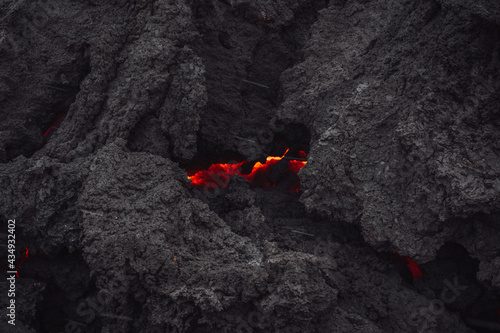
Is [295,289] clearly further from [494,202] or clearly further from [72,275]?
[72,275]

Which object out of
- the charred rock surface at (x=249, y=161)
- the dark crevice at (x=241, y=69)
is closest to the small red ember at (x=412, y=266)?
the charred rock surface at (x=249, y=161)

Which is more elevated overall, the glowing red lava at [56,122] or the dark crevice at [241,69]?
the dark crevice at [241,69]

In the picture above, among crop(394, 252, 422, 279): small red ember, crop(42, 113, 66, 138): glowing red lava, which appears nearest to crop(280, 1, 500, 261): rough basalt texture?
crop(394, 252, 422, 279): small red ember

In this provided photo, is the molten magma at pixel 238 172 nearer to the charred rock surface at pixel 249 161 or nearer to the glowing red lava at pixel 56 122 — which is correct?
the charred rock surface at pixel 249 161

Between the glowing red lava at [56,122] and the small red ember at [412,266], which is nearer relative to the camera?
the small red ember at [412,266]

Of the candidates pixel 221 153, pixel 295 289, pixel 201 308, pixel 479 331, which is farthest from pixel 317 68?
pixel 479 331

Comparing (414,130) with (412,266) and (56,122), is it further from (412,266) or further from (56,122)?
(56,122)

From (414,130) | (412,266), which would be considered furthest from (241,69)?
(412,266)
